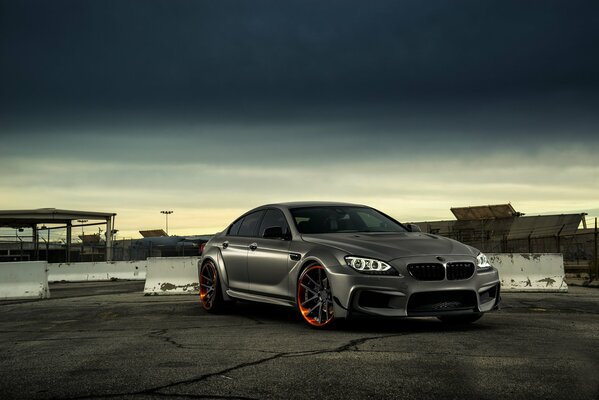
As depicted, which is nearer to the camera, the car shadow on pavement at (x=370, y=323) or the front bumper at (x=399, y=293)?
the front bumper at (x=399, y=293)

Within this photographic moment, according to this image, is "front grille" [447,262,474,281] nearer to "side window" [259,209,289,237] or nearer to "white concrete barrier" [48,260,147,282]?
"side window" [259,209,289,237]

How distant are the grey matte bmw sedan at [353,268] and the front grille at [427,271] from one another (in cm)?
1

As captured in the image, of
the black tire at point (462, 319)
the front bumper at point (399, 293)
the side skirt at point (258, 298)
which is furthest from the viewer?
the side skirt at point (258, 298)

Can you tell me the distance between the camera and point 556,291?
14.8 meters

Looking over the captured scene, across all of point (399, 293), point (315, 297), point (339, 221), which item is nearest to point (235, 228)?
point (339, 221)

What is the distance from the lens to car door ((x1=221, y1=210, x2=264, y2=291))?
31.9ft

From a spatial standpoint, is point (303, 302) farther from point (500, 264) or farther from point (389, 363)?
point (500, 264)

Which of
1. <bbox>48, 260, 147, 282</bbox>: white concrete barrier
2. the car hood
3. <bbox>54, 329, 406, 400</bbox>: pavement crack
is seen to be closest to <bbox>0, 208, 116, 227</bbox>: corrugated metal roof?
<bbox>48, 260, 147, 282</bbox>: white concrete barrier

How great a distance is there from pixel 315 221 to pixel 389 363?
12.1ft

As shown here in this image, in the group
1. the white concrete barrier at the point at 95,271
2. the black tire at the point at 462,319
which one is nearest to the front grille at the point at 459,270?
the black tire at the point at 462,319

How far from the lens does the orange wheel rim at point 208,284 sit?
34.4 feet

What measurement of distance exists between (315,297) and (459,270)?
1612mm

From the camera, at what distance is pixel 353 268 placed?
7586 millimetres

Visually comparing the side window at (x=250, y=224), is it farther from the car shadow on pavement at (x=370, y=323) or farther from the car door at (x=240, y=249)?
the car shadow on pavement at (x=370, y=323)
